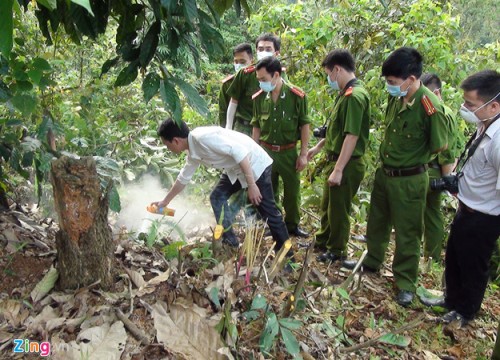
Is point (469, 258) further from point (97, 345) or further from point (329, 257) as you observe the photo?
point (97, 345)

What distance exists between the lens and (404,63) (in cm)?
336

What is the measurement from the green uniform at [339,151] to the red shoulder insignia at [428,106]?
559 millimetres

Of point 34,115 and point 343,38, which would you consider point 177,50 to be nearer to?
point 34,115

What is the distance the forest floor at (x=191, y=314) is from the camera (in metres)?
2.20

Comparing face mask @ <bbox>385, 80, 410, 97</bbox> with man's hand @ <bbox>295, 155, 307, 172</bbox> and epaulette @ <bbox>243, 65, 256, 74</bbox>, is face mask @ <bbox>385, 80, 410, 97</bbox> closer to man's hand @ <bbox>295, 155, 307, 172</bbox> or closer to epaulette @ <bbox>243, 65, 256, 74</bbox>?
man's hand @ <bbox>295, 155, 307, 172</bbox>

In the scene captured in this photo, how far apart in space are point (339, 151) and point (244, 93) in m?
1.52

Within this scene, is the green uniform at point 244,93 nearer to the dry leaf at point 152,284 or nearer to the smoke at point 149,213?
the smoke at point 149,213

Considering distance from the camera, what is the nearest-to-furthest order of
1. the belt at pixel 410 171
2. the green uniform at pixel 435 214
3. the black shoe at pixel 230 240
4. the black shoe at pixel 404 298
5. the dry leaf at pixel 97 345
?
the dry leaf at pixel 97 345 < the belt at pixel 410 171 < the black shoe at pixel 404 298 < the black shoe at pixel 230 240 < the green uniform at pixel 435 214

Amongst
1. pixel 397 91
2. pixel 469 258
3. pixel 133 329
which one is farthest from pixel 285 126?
pixel 133 329

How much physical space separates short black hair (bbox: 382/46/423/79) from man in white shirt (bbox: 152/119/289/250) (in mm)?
1236

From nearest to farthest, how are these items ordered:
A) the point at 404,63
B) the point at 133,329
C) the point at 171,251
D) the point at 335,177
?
the point at 133,329, the point at 171,251, the point at 404,63, the point at 335,177

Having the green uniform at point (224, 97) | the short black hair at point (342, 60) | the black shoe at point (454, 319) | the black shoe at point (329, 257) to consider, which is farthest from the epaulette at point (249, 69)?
the black shoe at point (454, 319)

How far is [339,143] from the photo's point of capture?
404 centimetres

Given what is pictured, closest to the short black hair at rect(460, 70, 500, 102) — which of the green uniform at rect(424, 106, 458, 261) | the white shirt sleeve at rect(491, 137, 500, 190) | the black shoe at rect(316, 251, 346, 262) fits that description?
the white shirt sleeve at rect(491, 137, 500, 190)
